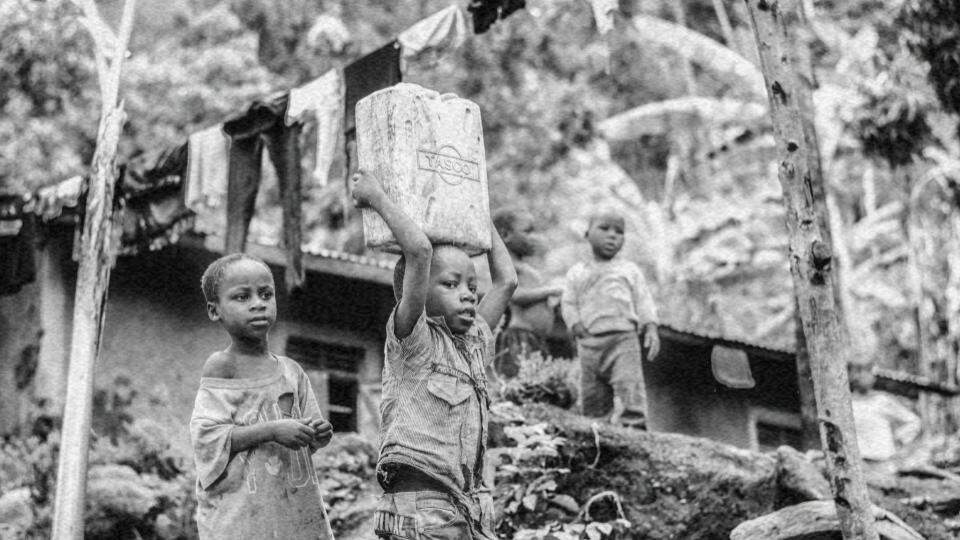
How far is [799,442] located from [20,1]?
1055cm

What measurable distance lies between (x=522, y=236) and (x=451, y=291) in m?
4.10

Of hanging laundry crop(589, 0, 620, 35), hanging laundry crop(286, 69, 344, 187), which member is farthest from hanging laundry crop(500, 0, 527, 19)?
hanging laundry crop(286, 69, 344, 187)

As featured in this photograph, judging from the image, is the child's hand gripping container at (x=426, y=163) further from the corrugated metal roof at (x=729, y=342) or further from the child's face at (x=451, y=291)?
the corrugated metal roof at (x=729, y=342)

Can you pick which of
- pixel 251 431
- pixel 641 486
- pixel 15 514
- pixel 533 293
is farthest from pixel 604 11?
pixel 15 514

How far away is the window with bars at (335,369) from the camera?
38.3ft

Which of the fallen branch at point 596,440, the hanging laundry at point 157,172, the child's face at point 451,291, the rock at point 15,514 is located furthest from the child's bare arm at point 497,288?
the hanging laundry at point 157,172

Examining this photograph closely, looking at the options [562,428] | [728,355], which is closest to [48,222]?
[562,428]

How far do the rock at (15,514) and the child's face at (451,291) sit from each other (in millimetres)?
4908

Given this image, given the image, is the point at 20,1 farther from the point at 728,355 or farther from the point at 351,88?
the point at 728,355

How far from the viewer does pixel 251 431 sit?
4.30 metres

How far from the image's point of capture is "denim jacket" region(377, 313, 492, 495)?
4328 mm

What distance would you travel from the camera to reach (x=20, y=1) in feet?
47.6

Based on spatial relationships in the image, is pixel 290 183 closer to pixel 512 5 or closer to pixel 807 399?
pixel 512 5

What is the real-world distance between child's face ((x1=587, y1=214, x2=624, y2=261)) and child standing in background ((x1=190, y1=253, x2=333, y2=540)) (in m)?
3.89
